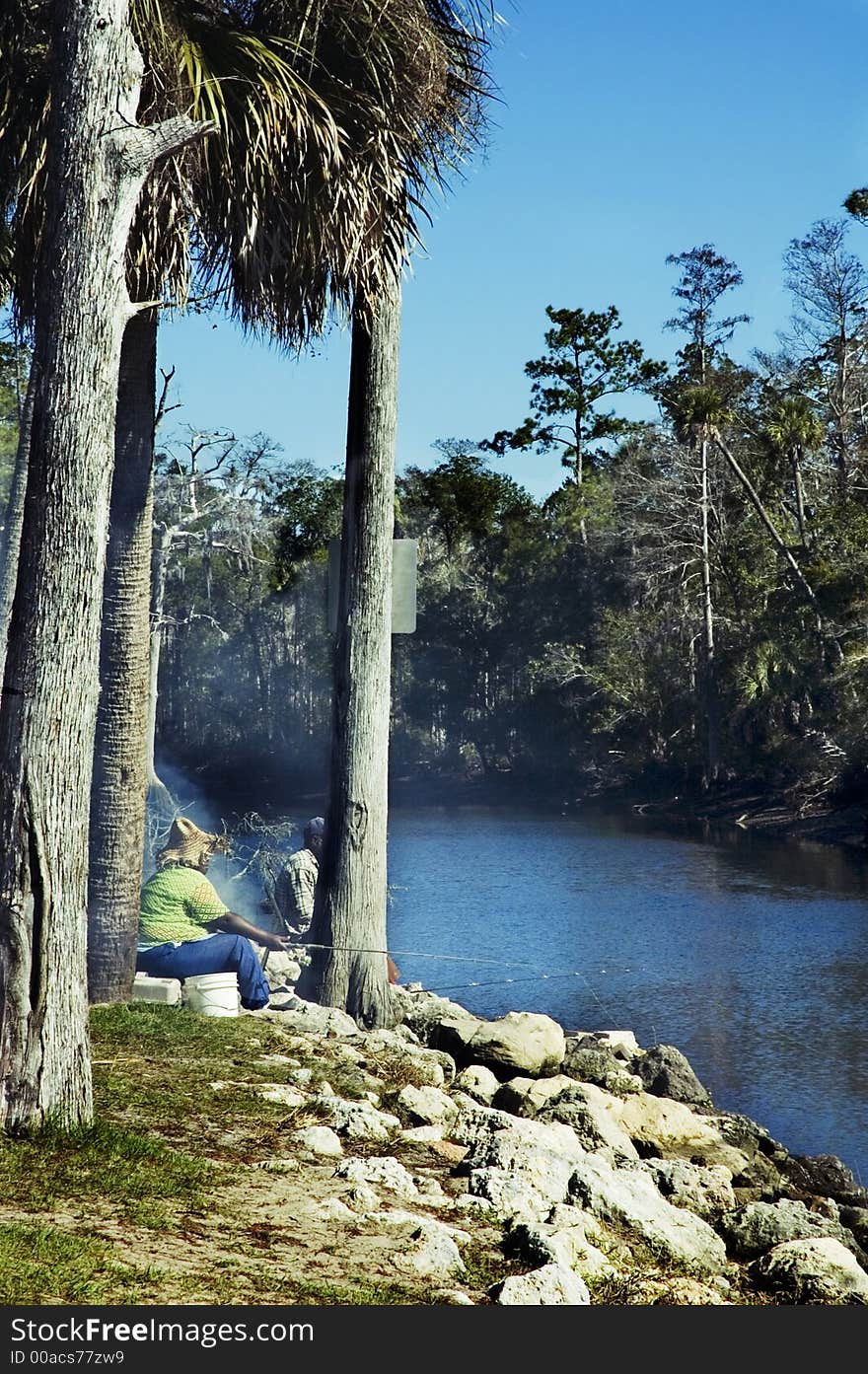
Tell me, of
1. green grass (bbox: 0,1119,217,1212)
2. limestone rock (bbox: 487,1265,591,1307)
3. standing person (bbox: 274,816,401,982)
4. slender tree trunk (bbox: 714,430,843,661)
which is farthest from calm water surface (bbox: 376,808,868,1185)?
slender tree trunk (bbox: 714,430,843,661)

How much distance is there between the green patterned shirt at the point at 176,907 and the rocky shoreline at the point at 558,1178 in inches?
27.4

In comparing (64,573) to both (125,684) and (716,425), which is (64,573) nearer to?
(125,684)

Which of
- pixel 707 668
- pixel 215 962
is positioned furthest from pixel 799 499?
pixel 215 962

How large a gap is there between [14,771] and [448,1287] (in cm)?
236

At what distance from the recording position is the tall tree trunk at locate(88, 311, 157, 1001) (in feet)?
26.2

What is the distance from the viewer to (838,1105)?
952 cm

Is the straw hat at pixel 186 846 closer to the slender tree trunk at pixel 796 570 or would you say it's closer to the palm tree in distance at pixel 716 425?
the slender tree trunk at pixel 796 570

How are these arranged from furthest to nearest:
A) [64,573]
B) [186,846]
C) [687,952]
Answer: [687,952] < [186,846] < [64,573]

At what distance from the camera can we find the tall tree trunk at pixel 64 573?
16.2 ft

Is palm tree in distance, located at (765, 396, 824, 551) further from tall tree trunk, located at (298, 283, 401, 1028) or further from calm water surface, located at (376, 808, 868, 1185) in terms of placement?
tall tree trunk, located at (298, 283, 401, 1028)

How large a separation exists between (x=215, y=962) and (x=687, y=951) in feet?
29.3

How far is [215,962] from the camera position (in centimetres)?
807

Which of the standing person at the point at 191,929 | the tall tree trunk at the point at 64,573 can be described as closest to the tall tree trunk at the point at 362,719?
the standing person at the point at 191,929

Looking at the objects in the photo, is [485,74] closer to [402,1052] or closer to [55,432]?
[55,432]
